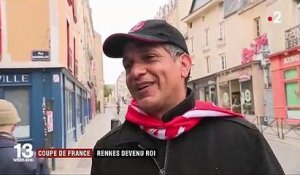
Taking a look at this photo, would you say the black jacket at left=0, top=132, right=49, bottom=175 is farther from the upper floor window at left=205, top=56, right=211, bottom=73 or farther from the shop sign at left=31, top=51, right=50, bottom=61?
the upper floor window at left=205, top=56, right=211, bottom=73

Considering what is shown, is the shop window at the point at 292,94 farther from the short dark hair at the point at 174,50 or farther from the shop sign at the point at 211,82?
the short dark hair at the point at 174,50

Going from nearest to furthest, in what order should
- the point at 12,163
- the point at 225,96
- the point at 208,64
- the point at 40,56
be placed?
1. the point at 12,163
2. the point at 40,56
3. the point at 225,96
4. the point at 208,64

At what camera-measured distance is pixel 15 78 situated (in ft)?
39.8

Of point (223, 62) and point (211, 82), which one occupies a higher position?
point (223, 62)

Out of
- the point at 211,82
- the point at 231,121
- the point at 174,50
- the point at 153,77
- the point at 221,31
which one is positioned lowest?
the point at 231,121

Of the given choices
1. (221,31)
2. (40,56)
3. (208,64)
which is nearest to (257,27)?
(221,31)

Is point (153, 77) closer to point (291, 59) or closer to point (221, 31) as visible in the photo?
point (291, 59)

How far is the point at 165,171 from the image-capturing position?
1610 mm

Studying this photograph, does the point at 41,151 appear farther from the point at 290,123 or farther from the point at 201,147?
the point at 290,123

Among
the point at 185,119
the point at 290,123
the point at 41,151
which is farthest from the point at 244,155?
the point at 290,123

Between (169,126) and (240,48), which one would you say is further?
(240,48)

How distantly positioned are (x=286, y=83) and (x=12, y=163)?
65.0ft

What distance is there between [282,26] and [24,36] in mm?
13158

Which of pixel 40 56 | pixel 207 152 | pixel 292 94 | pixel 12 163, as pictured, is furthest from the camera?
pixel 292 94
